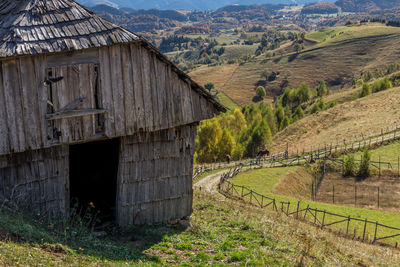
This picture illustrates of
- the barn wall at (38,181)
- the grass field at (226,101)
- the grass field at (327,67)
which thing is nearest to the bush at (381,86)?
the grass field at (226,101)

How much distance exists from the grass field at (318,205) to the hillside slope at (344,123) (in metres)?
19.1

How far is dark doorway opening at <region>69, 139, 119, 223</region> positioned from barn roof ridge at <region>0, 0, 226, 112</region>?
22.1ft

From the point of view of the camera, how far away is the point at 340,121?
69.4 m

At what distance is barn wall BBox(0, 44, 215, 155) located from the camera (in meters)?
13.2

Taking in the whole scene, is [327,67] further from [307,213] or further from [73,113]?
[73,113]

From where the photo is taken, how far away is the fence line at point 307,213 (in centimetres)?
2552

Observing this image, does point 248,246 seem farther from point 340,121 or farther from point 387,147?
point 340,121

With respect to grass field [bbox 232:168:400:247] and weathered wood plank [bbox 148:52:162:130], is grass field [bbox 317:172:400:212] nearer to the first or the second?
grass field [bbox 232:168:400:247]

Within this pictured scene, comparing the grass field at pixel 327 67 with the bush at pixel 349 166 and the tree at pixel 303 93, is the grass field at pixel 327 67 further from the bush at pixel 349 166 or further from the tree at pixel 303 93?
the bush at pixel 349 166

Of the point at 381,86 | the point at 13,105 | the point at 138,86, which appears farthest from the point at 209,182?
the point at 381,86

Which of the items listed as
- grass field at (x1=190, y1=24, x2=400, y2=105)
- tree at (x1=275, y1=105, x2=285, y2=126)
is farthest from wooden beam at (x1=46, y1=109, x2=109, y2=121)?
grass field at (x1=190, y1=24, x2=400, y2=105)

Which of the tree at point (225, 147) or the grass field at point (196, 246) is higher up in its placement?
the grass field at point (196, 246)

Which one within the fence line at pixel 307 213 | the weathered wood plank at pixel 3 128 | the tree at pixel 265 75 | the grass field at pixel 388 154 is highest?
the tree at pixel 265 75

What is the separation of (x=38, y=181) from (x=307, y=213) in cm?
2307
